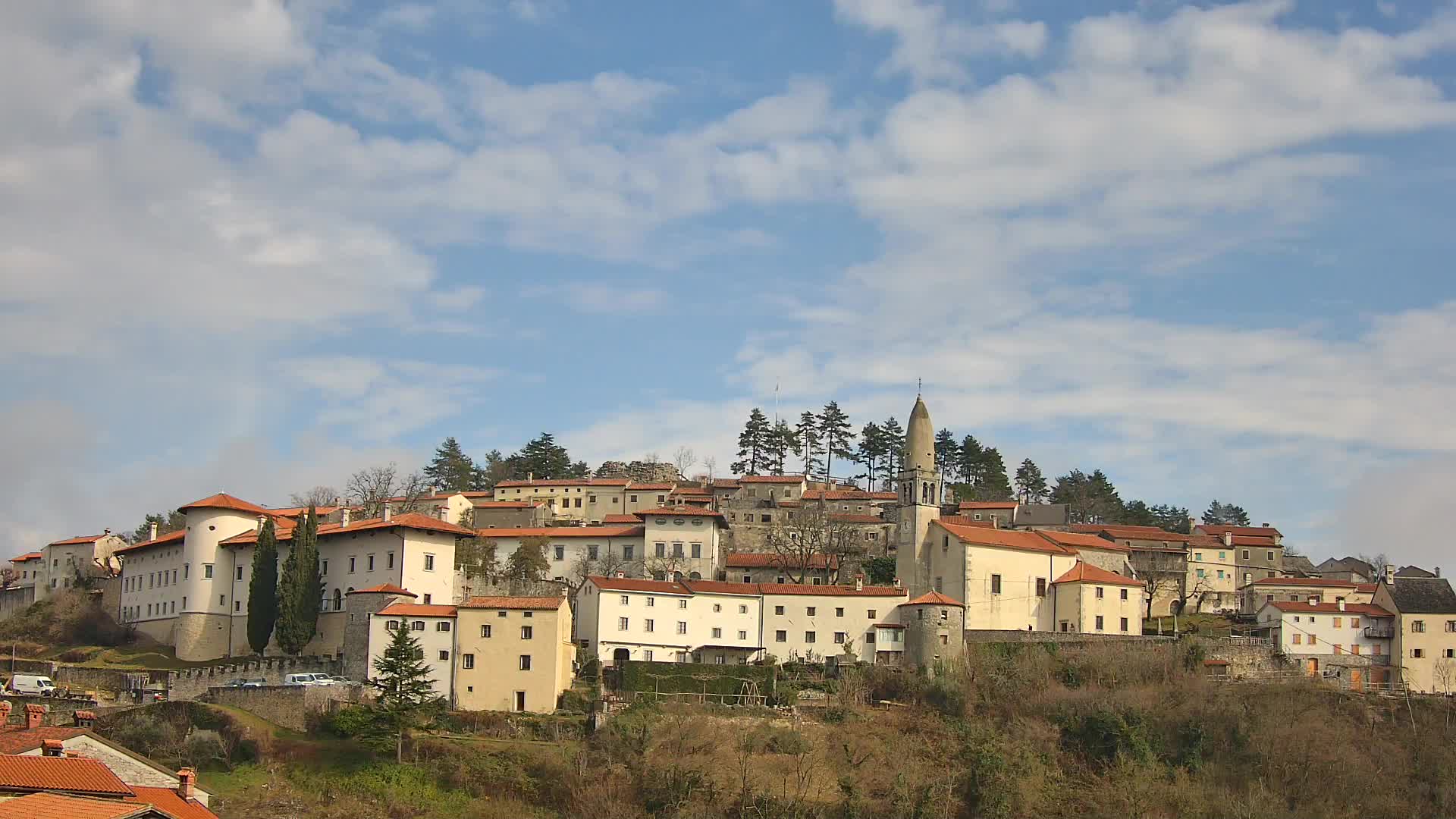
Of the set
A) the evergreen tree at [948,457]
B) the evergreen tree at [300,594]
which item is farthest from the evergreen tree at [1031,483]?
the evergreen tree at [300,594]

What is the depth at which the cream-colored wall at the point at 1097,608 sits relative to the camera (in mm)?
72875

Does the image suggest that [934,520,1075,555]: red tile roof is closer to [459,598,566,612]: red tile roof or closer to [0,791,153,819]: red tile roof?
[459,598,566,612]: red tile roof

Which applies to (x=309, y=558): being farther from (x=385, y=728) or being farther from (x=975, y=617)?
(x=975, y=617)

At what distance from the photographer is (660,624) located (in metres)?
67.9

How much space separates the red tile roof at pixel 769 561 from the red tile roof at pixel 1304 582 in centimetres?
2567

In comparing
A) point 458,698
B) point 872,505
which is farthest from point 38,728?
point 872,505

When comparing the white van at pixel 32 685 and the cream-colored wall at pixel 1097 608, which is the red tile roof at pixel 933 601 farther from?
the white van at pixel 32 685

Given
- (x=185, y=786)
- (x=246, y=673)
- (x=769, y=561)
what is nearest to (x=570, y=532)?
(x=769, y=561)

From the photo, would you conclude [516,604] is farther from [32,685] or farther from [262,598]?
[32,685]

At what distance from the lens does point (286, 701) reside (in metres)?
58.2

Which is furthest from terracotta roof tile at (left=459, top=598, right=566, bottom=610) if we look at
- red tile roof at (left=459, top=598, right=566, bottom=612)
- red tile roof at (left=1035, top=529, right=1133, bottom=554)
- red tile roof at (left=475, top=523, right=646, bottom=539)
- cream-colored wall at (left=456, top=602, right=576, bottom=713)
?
red tile roof at (left=1035, top=529, right=1133, bottom=554)

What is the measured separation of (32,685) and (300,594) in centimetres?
1153

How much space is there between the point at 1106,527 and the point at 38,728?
2702 inches

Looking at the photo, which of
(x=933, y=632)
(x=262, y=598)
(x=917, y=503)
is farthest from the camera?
(x=917, y=503)
